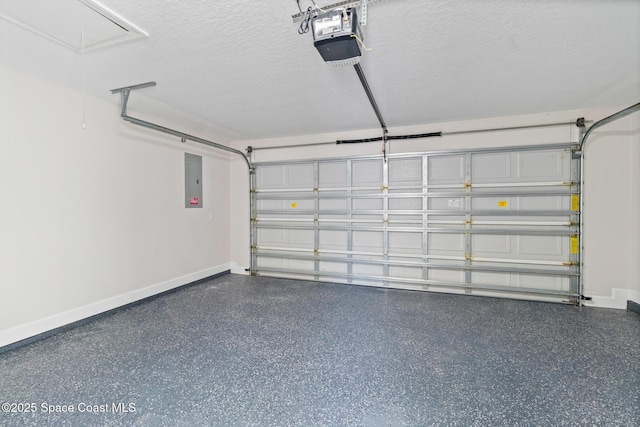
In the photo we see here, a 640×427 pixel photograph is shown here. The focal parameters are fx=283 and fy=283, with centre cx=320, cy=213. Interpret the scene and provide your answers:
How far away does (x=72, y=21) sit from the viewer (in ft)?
6.13

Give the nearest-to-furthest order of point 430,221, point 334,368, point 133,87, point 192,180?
1. point 334,368
2. point 133,87
3. point 430,221
4. point 192,180

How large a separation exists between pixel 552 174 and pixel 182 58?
179 inches

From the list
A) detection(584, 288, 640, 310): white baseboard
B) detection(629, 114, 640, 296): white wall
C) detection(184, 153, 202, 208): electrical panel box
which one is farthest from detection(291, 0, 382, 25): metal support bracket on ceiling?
detection(584, 288, 640, 310): white baseboard

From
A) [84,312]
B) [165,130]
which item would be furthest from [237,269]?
[165,130]

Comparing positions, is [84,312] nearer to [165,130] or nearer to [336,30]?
[165,130]

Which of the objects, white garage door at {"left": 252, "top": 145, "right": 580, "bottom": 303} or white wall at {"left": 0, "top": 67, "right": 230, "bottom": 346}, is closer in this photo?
white wall at {"left": 0, "top": 67, "right": 230, "bottom": 346}

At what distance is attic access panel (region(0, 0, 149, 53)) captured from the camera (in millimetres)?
1711

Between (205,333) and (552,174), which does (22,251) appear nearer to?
(205,333)

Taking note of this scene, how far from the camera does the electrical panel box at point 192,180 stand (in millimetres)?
4453

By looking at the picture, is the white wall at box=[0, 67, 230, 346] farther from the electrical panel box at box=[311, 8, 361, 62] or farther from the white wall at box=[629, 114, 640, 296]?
the white wall at box=[629, 114, 640, 296]

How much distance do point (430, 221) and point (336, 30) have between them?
3325mm

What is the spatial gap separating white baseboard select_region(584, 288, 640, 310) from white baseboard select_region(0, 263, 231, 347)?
5.65m

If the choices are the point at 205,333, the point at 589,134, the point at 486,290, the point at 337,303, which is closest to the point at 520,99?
the point at 589,134

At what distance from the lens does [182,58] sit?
234 cm
